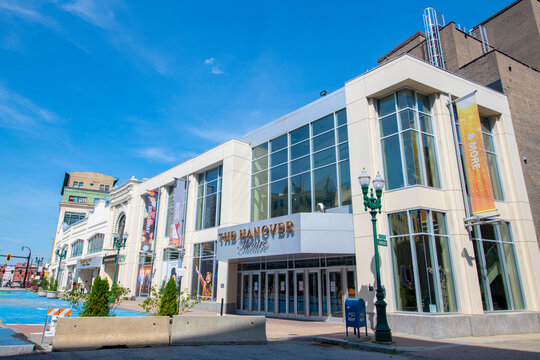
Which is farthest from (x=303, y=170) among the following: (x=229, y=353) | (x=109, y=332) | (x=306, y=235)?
(x=109, y=332)

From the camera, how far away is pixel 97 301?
11781 mm

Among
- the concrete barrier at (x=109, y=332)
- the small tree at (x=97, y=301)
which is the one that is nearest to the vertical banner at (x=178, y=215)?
the small tree at (x=97, y=301)

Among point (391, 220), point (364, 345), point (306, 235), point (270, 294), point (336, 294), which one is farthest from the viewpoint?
point (270, 294)

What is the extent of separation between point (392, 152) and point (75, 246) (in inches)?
2123

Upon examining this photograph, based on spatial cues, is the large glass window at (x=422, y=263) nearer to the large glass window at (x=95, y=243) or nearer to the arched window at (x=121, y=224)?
the arched window at (x=121, y=224)

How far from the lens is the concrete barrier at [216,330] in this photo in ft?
35.2

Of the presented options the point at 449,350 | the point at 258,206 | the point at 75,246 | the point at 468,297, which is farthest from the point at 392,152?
the point at 75,246

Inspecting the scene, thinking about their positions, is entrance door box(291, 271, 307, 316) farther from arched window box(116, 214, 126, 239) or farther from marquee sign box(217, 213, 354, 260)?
arched window box(116, 214, 126, 239)

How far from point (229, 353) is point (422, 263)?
28.1ft

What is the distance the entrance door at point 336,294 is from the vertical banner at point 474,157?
6696 millimetres

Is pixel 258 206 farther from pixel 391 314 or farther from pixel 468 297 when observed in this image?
pixel 468 297

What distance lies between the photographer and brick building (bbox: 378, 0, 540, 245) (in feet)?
62.7

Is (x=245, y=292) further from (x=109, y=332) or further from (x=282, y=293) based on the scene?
(x=109, y=332)

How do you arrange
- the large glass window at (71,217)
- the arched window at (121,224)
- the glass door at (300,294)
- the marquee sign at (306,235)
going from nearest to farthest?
the marquee sign at (306,235) < the glass door at (300,294) < the arched window at (121,224) < the large glass window at (71,217)
